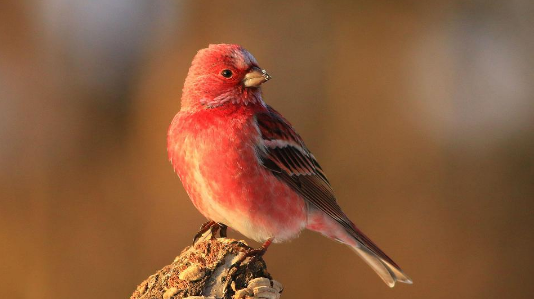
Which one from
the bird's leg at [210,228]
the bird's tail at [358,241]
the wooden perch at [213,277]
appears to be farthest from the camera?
the bird's tail at [358,241]

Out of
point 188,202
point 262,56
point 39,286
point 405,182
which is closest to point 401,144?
point 405,182

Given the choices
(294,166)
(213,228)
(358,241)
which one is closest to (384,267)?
(358,241)

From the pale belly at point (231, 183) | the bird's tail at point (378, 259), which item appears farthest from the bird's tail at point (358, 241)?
the pale belly at point (231, 183)

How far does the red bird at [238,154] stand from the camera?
1673mm

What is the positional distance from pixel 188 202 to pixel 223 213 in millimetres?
1180

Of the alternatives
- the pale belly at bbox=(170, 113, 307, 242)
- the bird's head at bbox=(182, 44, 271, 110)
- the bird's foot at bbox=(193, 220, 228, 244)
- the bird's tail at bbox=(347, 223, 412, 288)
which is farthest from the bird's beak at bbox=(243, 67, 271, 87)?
the bird's tail at bbox=(347, 223, 412, 288)

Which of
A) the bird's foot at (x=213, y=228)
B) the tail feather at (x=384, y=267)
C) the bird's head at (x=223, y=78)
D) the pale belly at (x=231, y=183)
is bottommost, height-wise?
the tail feather at (x=384, y=267)

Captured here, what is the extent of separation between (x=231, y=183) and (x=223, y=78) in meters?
0.31

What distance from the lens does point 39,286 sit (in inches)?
112

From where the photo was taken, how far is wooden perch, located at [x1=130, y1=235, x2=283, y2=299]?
1374mm

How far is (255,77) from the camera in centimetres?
173

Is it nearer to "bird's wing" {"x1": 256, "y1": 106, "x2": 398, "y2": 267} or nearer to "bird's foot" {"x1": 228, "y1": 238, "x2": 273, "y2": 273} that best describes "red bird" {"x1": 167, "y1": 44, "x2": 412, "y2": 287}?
"bird's wing" {"x1": 256, "y1": 106, "x2": 398, "y2": 267}

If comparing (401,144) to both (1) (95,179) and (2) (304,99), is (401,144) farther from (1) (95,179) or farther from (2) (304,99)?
(1) (95,179)

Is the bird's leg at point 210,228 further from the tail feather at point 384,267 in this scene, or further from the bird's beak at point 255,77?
the tail feather at point 384,267
